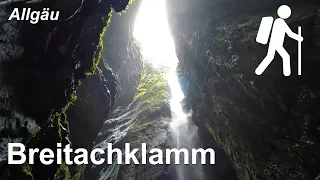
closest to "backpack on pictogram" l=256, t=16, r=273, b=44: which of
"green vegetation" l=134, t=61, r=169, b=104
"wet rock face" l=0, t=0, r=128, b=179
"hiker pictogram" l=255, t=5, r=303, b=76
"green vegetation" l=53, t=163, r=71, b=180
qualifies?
"hiker pictogram" l=255, t=5, r=303, b=76

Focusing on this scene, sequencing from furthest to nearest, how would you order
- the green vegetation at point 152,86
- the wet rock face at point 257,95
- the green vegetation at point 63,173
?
the green vegetation at point 152,86 < the green vegetation at point 63,173 < the wet rock face at point 257,95

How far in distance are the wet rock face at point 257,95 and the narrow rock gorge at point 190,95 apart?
54mm

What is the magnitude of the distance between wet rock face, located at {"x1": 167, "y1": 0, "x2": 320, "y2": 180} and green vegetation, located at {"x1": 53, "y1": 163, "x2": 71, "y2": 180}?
10.4 m

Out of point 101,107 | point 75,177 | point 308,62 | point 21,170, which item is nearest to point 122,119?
point 101,107


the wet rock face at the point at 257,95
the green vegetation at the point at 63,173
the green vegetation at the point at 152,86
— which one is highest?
the green vegetation at the point at 152,86

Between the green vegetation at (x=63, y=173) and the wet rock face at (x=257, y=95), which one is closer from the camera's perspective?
the wet rock face at (x=257, y=95)

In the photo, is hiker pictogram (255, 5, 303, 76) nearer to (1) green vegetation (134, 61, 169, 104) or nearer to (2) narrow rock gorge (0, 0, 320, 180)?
(2) narrow rock gorge (0, 0, 320, 180)

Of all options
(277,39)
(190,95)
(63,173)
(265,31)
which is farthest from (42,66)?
(190,95)

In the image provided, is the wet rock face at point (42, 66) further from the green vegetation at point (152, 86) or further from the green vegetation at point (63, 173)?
the green vegetation at point (152, 86)

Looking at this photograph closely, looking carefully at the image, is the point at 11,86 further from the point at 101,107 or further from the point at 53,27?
the point at 101,107

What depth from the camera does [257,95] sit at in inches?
580

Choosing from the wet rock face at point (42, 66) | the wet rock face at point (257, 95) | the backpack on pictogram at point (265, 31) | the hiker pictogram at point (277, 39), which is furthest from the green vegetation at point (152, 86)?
the hiker pictogram at point (277, 39)

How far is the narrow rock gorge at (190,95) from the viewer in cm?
1166

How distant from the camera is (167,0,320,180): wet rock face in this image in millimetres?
12516
